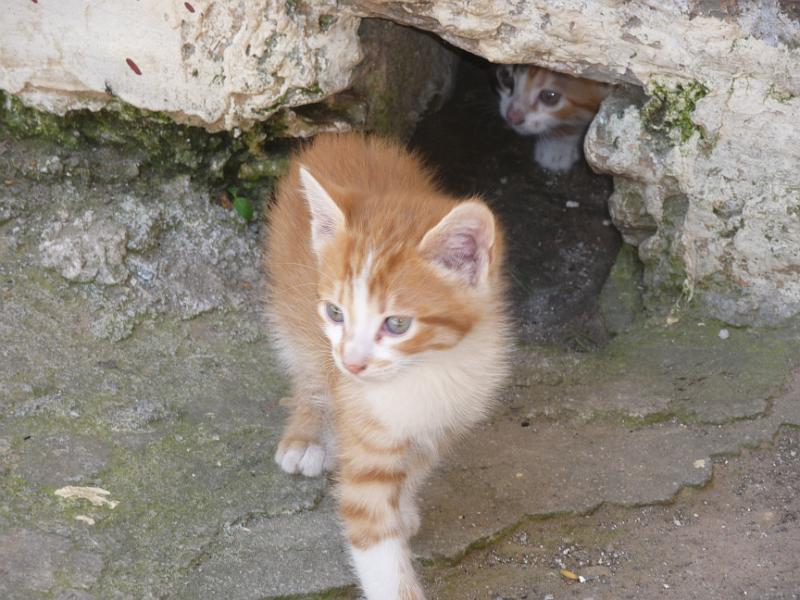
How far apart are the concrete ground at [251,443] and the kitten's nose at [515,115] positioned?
1.49 metres

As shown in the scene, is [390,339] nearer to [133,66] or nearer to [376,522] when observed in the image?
[376,522]

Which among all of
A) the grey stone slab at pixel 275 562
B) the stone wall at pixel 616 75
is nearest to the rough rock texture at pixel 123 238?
the stone wall at pixel 616 75

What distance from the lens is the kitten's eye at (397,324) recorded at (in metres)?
2.59

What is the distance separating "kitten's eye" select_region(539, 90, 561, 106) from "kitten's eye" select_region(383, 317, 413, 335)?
300 centimetres

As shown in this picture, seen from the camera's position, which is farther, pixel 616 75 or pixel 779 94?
pixel 616 75

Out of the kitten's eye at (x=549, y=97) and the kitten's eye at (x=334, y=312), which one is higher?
the kitten's eye at (x=549, y=97)

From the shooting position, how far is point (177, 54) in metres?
3.47

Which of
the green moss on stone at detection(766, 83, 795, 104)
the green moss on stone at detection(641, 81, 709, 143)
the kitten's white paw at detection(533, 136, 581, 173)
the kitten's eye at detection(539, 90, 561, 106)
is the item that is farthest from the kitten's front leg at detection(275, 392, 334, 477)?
the kitten's eye at detection(539, 90, 561, 106)

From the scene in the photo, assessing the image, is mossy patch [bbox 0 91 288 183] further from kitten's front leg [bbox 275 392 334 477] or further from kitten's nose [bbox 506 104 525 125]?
kitten's nose [bbox 506 104 525 125]

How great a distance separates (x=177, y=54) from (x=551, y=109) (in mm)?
2389

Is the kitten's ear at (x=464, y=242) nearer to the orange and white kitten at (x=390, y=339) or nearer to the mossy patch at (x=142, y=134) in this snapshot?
the orange and white kitten at (x=390, y=339)

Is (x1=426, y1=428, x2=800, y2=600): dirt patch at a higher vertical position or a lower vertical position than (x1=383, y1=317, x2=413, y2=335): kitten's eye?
lower

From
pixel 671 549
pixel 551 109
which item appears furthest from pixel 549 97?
pixel 671 549

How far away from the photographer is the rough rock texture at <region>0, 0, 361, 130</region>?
345 centimetres
